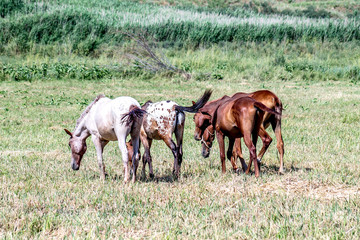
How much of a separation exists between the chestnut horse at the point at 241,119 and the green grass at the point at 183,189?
1.90ft

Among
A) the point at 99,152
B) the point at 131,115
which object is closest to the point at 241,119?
the point at 131,115

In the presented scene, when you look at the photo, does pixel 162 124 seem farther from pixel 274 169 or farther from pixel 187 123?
pixel 187 123

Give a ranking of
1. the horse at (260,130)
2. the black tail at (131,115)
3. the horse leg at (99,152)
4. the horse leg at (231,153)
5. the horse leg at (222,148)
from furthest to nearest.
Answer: the horse at (260,130) < the horse leg at (231,153) < the horse leg at (222,148) < the horse leg at (99,152) < the black tail at (131,115)

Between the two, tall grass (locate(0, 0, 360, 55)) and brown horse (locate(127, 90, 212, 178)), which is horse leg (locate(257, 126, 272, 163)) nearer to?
brown horse (locate(127, 90, 212, 178))

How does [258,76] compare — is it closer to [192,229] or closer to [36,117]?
[36,117]

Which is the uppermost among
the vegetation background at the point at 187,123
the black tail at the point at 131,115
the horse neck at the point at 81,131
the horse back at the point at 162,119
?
the black tail at the point at 131,115

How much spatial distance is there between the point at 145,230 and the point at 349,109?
1225cm

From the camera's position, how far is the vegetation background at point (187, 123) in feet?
18.0

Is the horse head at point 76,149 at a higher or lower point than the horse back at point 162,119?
lower

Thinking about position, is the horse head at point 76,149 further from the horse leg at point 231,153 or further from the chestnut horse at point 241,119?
the horse leg at point 231,153

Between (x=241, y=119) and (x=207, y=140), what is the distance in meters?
1.46

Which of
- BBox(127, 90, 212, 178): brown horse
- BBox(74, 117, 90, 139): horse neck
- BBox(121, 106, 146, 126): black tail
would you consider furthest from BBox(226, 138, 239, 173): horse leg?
BBox(74, 117, 90, 139): horse neck

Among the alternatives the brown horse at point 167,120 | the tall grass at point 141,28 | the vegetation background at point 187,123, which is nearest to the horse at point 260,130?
the vegetation background at point 187,123

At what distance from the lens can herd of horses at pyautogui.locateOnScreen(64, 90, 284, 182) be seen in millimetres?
7703
